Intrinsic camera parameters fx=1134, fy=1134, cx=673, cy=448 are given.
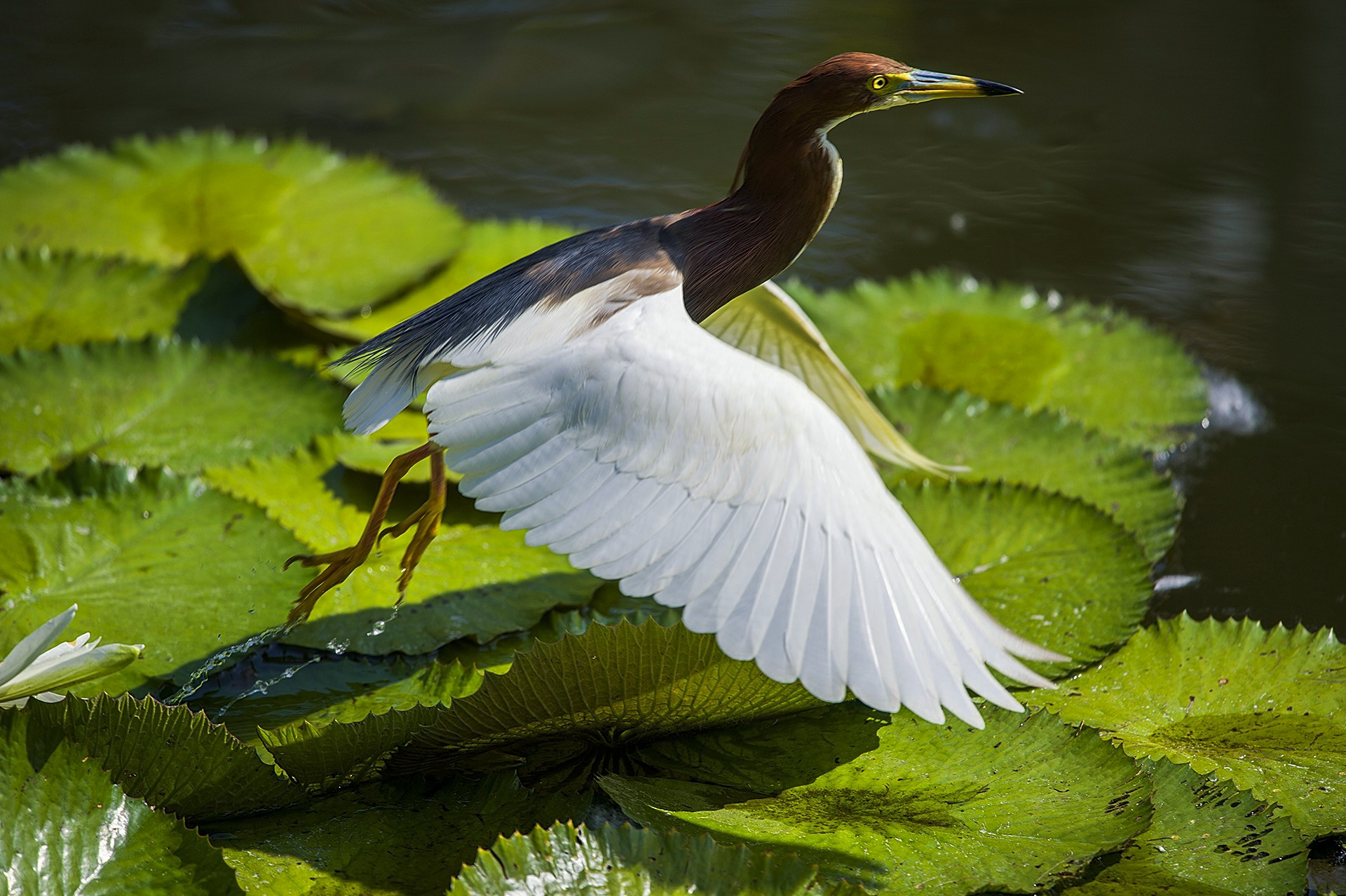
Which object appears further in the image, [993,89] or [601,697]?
[993,89]

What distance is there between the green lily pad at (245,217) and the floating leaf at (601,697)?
4.69 feet

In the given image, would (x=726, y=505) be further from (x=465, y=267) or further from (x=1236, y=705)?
(x=465, y=267)

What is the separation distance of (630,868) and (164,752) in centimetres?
59

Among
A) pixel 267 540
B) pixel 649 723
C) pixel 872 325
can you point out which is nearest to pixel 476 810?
pixel 649 723

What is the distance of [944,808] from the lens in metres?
1.43

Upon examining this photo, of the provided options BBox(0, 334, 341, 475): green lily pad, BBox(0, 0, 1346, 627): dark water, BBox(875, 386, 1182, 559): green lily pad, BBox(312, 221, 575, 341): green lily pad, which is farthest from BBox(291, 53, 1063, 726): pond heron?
BBox(0, 0, 1346, 627): dark water

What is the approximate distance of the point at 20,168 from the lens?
2.96m

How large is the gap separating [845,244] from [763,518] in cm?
218

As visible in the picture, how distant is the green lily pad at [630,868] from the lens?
122 cm

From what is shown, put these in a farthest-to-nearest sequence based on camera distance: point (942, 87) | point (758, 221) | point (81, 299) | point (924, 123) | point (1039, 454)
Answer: point (924, 123) < point (81, 299) < point (1039, 454) < point (758, 221) < point (942, 87)

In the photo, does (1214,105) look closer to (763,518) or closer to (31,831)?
(763,518)

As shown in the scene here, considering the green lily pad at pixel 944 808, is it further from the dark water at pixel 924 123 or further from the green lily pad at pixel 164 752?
the dark water at pixel 924 123

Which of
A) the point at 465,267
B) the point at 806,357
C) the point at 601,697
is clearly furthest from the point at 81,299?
the point at 601,697

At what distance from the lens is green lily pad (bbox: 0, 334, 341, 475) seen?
212cm
